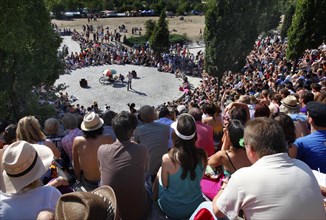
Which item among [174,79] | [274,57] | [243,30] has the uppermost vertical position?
[243,30]

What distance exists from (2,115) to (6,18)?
333 cm

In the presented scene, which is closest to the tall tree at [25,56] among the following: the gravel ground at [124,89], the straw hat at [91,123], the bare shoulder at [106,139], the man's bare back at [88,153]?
the straw hat at [91,123]

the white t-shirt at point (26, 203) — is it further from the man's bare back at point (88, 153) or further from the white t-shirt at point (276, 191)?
the man's bare back at point (88, 153)

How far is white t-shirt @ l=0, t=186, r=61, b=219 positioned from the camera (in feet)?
10.2

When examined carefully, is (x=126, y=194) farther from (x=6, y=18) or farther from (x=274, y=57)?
(x=274, y=57)

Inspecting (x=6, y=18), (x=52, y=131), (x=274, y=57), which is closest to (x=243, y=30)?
(x=274, y=57)

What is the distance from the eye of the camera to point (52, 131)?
21.7ft

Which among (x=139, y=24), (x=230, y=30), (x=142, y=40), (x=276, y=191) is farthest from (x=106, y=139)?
(x=139, y=24)

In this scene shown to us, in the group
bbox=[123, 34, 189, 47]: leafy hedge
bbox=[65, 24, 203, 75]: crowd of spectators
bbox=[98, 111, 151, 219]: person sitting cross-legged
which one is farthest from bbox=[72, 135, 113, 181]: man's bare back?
bbox=[123, 34, 189, 47]: leafy hedge

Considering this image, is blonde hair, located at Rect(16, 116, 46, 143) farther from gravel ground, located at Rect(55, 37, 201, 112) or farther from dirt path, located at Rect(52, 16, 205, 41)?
dirt path, located at Rect(52, 16, 205, 41)

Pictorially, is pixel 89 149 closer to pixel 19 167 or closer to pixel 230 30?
pixel 19 167

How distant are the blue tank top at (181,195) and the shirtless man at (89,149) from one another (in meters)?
1.33

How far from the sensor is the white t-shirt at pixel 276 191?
2678 millimetres

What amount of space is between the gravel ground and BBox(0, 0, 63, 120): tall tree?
981cm
